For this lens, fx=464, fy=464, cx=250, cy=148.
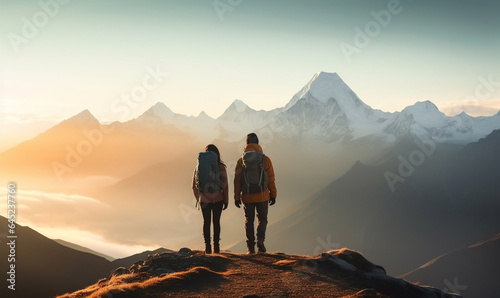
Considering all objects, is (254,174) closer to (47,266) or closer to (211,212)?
(211,212)

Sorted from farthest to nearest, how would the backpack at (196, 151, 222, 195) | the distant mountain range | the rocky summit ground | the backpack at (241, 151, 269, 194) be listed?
1. the distant mountain range
2. the backpack at (241, 151, 269, 194)
3. the backpack at (196, 151, 222, 195)
4. the rocky summit ground

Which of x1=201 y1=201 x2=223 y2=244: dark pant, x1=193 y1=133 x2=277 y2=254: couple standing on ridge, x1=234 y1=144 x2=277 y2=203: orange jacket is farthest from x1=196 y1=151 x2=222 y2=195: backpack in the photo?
x1=234 y1=144 x2=277 y2=203: orange jacket

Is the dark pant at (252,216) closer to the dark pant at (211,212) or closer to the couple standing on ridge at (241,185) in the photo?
the couple standing on ridge at (241,185)

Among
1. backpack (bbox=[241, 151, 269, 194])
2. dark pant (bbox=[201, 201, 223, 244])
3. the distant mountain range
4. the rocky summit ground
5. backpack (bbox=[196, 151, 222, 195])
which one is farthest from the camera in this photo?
the distant mountain range

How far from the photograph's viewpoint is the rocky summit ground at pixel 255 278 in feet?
54.4

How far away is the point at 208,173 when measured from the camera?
2186 centimetres

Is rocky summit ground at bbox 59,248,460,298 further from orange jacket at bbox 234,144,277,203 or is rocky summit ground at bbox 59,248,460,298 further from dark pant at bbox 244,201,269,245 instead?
orange jacket at bbox 234,144,277,203

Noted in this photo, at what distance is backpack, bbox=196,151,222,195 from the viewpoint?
21781mm

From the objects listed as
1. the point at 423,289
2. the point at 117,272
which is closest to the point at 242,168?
the point at 117,272

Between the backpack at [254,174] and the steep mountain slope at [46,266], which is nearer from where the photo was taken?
the backpack at [254,174]

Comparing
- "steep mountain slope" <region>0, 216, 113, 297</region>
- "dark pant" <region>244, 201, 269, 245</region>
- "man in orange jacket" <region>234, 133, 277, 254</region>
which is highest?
"steep mountain slope" <region>0, 216, 113, 297</region>

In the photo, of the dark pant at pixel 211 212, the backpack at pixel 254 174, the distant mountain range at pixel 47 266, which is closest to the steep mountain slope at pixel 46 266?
the distant mountain range at pixel 47 266

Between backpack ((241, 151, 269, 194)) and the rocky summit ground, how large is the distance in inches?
126

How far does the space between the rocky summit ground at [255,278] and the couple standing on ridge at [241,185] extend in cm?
167
